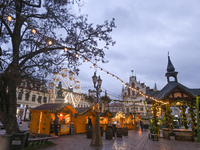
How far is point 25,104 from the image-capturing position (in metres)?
36.3

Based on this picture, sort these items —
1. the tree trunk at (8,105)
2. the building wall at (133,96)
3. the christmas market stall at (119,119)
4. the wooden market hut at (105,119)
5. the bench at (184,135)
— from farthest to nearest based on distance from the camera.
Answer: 1. the building wall at (133,96)
2. the christmas market stall at (119,119)
3. the wooden market hut at (105,119)
4. the bench at (184,135)
5. the tree trunk at (8,105)

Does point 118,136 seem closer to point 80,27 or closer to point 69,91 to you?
point 80,27

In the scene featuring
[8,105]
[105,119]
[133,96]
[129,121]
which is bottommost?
[129,121]

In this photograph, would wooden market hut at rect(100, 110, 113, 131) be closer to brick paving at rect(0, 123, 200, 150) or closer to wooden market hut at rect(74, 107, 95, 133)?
wooden market hut at rect(74, 107, 95, 133)

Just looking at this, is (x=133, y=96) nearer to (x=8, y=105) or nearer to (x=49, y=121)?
(x=49, y=121)

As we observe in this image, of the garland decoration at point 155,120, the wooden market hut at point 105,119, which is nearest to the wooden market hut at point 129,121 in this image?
the wooden market hut at point 105,119

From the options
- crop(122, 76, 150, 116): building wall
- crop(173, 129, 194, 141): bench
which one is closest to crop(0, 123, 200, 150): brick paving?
crop(173, 129, 194, 141): bench

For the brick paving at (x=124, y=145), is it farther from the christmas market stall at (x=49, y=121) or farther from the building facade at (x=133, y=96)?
the building facade at (x=133, y=96)

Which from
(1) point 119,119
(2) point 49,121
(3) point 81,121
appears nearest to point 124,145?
(2) point 49,121

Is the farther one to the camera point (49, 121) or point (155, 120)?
point (155, 120)

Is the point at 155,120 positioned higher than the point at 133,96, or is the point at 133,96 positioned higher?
the point at 133,96

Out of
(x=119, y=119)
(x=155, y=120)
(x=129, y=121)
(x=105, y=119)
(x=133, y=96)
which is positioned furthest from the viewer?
(x=133, y=96)

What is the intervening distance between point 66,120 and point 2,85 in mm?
9651

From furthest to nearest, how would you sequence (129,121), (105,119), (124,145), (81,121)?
(129,121), (105,119), (81,121), (124,145)
